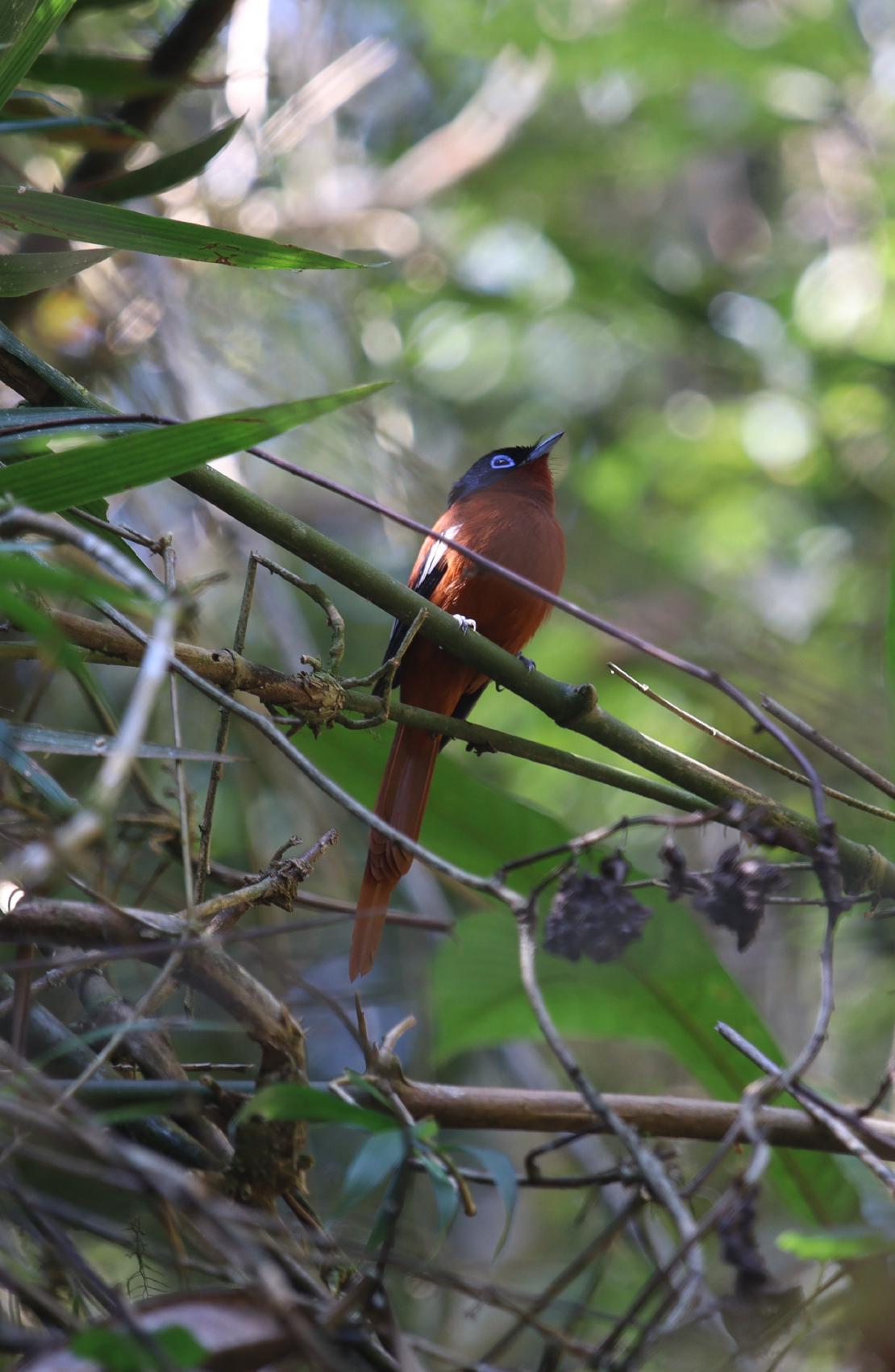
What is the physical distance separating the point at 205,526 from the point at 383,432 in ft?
2.18

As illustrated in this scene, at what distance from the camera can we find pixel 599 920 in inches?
51.4

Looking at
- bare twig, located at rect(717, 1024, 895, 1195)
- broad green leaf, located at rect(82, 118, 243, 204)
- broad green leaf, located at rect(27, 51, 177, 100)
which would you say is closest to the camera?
bare twig, located at rect(717, 1024, 895, 1195)

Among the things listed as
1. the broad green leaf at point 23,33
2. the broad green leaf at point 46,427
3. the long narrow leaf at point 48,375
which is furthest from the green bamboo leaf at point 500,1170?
the broad green leaf at point 23,33

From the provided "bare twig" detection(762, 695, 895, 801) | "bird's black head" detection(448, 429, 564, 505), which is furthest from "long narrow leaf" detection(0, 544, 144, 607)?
"bird's black head" detection(448, 429, 564, 505)

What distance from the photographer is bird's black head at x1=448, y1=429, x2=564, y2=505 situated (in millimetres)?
3723

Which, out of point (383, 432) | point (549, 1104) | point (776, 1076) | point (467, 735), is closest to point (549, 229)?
point (383, 432)

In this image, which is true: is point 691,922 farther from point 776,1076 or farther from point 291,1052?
point 776,1076

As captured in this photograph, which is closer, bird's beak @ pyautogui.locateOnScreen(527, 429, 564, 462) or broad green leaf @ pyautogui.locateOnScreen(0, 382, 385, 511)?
broad green leaf @ pyautogui.locateOnScreen(0, 382, 385, 511)

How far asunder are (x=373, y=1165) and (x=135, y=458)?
2.67ft

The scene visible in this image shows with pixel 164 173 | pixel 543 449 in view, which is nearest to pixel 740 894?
pixel 164 173

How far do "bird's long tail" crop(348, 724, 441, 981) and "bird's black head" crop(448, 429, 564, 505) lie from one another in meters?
1.20

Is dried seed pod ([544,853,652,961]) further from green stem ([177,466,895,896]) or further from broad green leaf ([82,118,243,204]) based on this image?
broad green leaf ([82,118,243,204])

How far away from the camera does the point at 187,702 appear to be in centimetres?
355

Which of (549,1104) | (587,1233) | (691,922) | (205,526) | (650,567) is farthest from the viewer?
(650,567)
